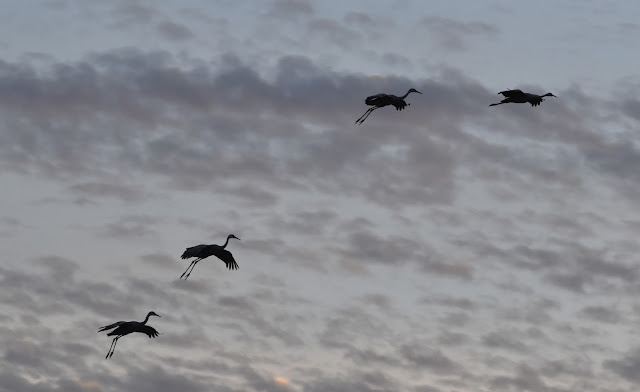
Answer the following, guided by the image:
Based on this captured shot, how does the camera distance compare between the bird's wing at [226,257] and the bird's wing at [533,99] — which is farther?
the bird's wing at [226,257]

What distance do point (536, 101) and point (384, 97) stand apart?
10.4 meters

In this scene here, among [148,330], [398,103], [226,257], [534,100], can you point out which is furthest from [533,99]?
[148,330]

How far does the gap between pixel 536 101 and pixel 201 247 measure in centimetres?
2616

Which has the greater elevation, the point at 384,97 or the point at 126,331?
the point at 384,97

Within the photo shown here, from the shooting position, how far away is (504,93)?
3425 inches

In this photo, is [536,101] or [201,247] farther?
[201,247]

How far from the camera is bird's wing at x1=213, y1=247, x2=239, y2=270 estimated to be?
95.8 m

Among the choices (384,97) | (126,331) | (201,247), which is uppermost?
(384,97)

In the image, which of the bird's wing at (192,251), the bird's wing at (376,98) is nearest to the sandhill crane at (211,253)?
the bird's wing at (192,251)

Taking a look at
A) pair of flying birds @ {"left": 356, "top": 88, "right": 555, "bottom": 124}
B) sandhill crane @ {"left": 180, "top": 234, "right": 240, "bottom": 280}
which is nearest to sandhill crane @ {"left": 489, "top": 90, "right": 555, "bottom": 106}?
pair of flying birds @ {"left": 356, "top": 88, "right": 555, "bottom": 124}

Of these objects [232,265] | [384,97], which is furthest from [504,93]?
[232,265]

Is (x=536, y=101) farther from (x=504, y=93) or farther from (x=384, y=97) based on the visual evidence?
(x=384, y=97)

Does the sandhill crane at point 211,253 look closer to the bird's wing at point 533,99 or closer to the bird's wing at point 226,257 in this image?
the bird's wing at point 226,257

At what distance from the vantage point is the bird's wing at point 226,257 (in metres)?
→ 95.8
